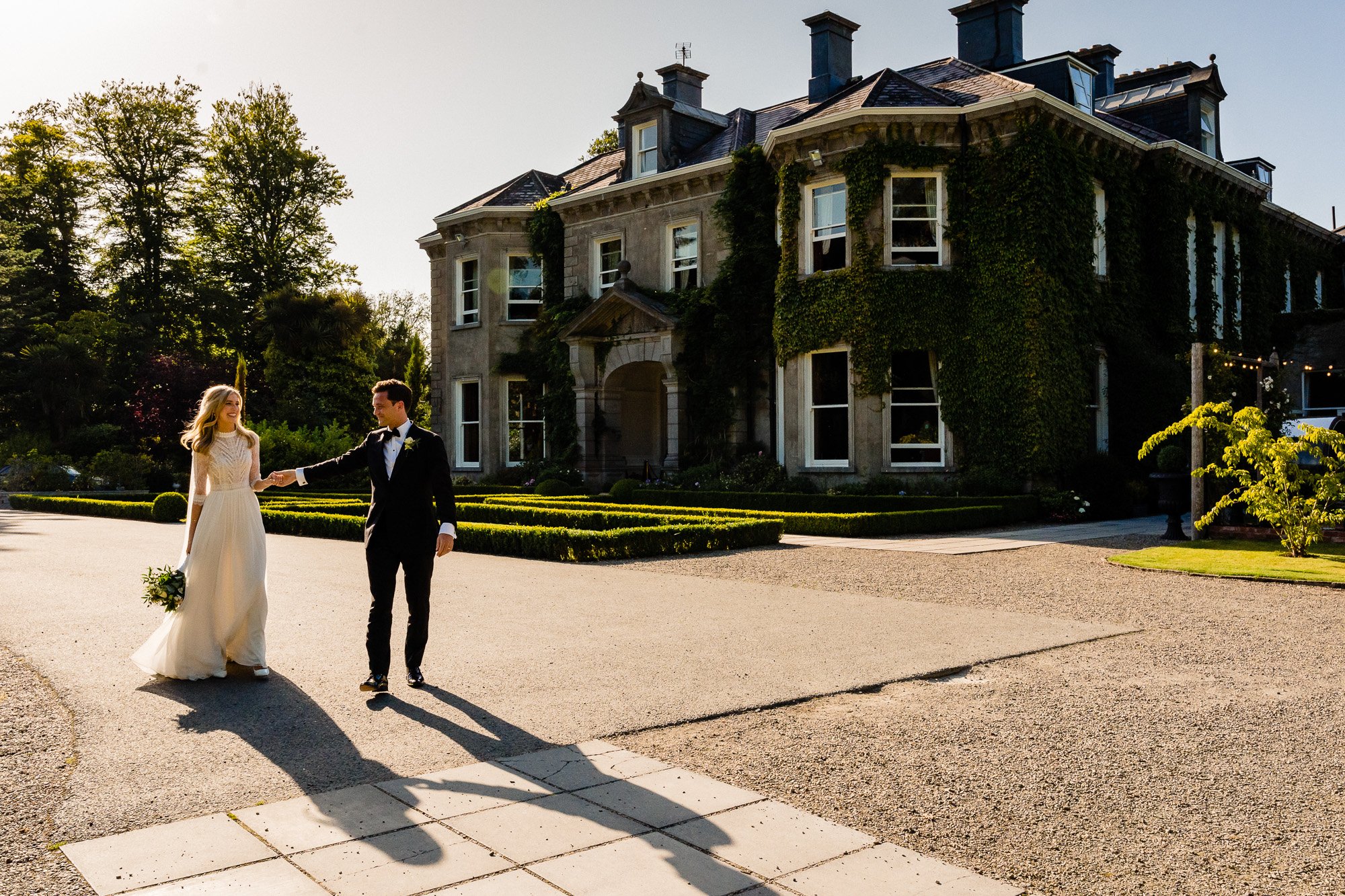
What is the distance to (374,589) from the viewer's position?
611 centimetres

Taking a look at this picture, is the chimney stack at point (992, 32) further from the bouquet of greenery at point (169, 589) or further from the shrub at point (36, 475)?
the shrub at point (36, 475)

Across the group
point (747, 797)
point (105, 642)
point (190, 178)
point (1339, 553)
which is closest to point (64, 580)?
point (105, 642)

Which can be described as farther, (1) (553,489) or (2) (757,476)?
(1) (553,489)

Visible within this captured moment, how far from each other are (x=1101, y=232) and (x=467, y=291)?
54.9ft

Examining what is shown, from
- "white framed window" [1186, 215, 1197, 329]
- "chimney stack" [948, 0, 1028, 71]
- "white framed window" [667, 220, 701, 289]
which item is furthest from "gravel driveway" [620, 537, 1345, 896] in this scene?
"chimney stack" [948, 0, 1028, 71]

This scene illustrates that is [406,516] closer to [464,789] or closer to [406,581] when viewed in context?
[406,581]

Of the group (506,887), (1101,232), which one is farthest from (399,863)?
(1101,232)

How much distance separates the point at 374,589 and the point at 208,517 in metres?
1.30

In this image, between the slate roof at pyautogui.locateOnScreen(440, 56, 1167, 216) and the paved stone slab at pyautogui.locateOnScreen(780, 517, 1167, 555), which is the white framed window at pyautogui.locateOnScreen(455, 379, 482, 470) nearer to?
the slate roof at pyautogui.locateOnScreen(440, 56, 1167, 216)

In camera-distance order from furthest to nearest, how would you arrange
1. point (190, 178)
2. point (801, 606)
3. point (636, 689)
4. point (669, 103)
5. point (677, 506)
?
point (190, 178)
point (669, 103)
point (677, 506)
point (801, 606)
point (636, 689)

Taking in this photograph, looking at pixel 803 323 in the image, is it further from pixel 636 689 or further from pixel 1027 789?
pixel 1027 789

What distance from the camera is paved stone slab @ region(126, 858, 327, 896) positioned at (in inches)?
126

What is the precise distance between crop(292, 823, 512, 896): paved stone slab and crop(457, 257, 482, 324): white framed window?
26.3m

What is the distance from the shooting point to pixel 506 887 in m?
3.26
